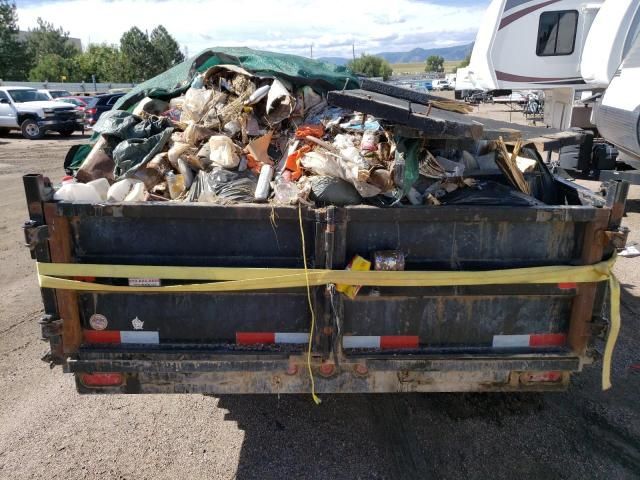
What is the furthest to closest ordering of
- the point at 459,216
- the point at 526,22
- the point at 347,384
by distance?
the point at 526,22, the point at 347,384, the point at 459,216

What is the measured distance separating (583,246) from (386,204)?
3.20 feet

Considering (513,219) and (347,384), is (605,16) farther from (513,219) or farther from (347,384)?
(347,384)

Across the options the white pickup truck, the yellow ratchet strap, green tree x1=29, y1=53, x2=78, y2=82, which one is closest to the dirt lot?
the yellow ratchet strap

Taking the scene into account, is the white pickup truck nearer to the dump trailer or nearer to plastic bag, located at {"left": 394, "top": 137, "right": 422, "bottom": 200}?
the dump trailer

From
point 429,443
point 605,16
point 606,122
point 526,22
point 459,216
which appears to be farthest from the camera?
point 526,22

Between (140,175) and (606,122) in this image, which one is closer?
(140,175)

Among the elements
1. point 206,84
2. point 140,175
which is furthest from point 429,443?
point 206,84

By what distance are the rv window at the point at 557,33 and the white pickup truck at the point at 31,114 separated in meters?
17.0

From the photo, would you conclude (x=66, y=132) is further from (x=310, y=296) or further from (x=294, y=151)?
(x=310, y=296)

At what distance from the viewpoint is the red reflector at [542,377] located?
2664 mm

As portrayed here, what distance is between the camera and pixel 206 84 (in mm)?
4125

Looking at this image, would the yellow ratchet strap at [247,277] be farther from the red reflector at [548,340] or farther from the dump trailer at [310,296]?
the red reflector at [548,340]

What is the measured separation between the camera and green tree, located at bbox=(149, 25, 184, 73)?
2586 inches

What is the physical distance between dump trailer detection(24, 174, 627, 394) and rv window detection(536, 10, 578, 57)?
9.93m
